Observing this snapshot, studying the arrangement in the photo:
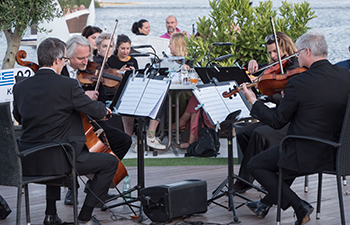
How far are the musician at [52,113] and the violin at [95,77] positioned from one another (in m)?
0.80

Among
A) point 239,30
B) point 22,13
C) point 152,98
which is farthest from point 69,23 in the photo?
point 152,98

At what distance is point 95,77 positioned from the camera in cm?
352

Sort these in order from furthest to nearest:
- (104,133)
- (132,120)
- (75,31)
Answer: (75,31)
(132,120)
(104,133)

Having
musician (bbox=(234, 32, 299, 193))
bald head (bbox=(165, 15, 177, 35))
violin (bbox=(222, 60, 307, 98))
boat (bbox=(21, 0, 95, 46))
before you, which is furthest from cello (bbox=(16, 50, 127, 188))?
bald head (bbox=(165, 15, 177, 35))

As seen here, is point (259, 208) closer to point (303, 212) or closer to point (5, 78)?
point (303, 212)

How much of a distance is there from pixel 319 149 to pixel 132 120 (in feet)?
9.14

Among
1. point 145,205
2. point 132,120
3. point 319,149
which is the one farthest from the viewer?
point 132,120

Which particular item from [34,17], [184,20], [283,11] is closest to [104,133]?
[34,17]

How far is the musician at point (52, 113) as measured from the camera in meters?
2.55

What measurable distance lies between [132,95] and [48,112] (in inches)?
24.0

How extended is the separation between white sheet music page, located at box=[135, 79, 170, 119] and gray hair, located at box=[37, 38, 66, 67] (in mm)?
566

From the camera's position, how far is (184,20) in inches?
777

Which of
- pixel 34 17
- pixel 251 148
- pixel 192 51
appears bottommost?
pixel 251 148

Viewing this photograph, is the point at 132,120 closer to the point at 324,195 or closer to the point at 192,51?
the point at 192,51
